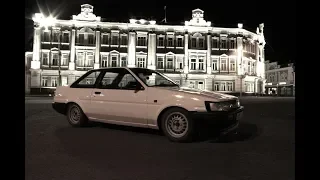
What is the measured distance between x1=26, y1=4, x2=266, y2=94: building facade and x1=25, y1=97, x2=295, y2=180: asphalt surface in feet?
124

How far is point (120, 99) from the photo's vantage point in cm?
621

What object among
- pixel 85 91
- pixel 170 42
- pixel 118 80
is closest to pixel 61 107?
pixel 85 91

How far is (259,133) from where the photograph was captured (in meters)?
6.89

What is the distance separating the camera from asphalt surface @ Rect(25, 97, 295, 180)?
11.4 feet

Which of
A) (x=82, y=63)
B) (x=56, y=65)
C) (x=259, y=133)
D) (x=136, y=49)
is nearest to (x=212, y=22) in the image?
(x=136, y=49)

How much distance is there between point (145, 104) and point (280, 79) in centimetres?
7318

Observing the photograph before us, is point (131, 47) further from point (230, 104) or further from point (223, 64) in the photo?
point (230, 104)

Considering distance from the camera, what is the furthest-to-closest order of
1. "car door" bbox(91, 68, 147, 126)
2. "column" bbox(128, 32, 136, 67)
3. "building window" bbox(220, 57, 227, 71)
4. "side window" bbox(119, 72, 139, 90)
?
"building window" bbox(220, 57, 227, 71), "column" bbox(128, 32, 136, 67), "side window" bbox(119, 72, 139, 90), "car door" bbox(91, 68, 147, 126)

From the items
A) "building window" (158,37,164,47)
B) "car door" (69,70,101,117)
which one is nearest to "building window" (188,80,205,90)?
"building window" (158,37,164,47)

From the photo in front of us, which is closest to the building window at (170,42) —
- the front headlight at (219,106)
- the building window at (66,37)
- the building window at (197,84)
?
A: the building window at (197,84)

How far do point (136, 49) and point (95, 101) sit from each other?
3835 cm

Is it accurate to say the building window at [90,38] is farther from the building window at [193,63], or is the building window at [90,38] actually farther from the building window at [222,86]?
the building window at [222,86]

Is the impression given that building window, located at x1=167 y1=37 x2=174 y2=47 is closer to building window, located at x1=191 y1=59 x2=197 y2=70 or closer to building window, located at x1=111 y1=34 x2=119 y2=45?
building window, located at x1=191 y1=59 x2=197 y2=70

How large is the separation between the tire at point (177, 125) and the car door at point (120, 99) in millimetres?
514
